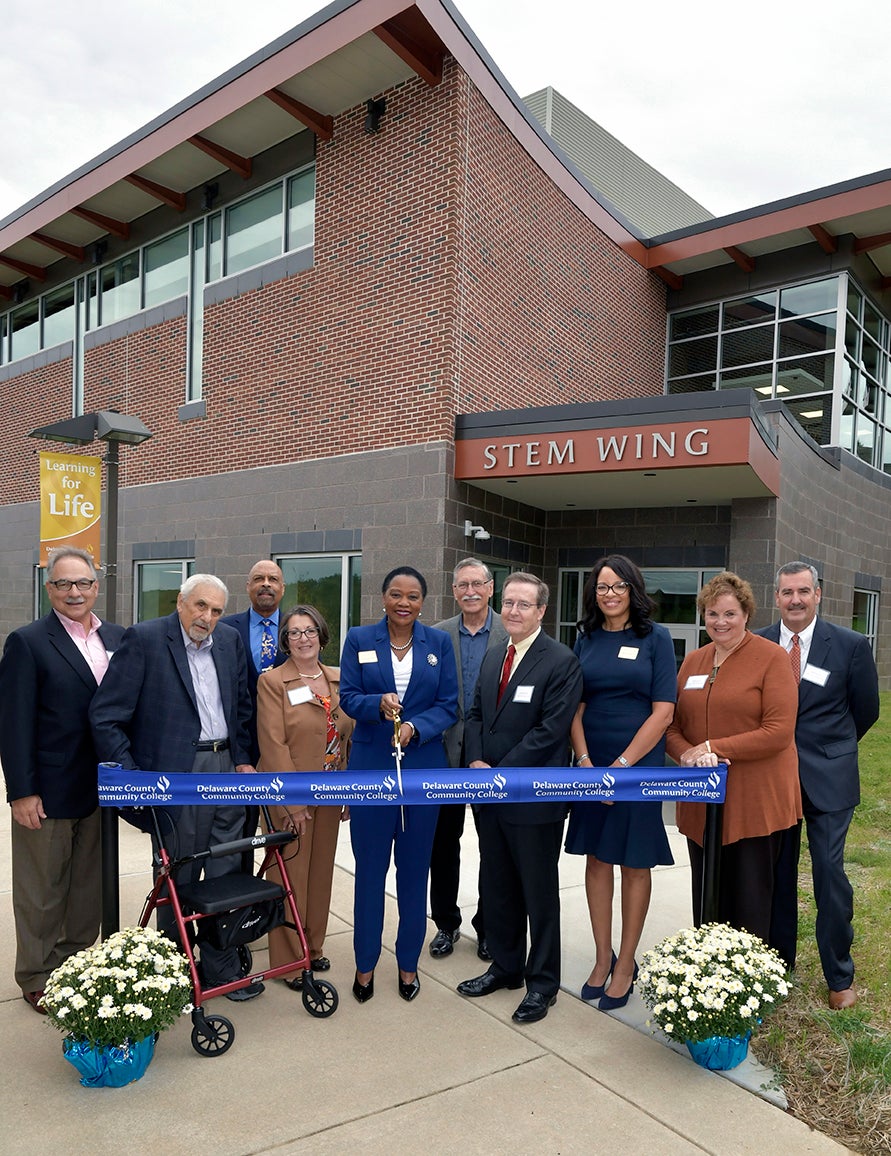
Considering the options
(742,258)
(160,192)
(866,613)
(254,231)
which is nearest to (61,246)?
(160,192)

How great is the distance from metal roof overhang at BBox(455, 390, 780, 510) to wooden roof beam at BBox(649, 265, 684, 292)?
23.3 feet

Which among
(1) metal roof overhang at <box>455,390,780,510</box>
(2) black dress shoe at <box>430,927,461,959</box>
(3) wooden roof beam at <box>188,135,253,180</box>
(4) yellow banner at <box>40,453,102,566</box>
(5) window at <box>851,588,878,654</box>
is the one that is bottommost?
(2) black dress shoe at <box>430,927,461,959</box>

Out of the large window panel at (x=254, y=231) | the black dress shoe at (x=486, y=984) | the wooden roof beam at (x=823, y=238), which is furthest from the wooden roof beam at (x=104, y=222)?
the black dress shoe at (x=486, y=984)

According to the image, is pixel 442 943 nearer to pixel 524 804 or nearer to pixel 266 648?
pixel 524 804

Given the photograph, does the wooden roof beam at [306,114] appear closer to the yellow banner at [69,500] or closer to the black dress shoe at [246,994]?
the yellow banner at [69,500]

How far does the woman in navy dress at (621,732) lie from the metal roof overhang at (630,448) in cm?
559

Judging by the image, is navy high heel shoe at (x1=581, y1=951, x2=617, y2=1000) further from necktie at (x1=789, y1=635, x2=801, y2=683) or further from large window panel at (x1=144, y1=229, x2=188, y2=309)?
large window panel at (x1=144, y1=229, x2=188, y2=309)

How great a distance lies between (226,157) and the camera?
42.8 ft

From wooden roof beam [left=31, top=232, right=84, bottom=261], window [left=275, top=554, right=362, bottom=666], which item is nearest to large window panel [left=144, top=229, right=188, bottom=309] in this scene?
wooden roof beam [left=31, top=232, right=84, bottom=261]

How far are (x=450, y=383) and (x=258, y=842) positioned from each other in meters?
7.88

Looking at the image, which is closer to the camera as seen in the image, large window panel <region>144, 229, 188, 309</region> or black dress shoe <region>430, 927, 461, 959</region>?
black dress shoe <region>430, 927, 461, 959</region>

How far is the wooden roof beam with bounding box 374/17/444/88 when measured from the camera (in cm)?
1032

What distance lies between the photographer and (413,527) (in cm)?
1094

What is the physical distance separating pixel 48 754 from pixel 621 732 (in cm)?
264
